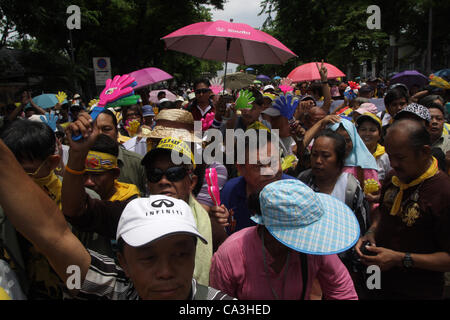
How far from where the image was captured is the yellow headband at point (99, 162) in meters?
2.24

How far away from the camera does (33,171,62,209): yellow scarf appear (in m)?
1.75

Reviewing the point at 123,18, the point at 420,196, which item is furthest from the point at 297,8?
the point at 420,196

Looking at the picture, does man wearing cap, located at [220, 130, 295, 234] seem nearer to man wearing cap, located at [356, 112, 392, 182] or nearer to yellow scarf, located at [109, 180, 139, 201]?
yellow scarf, located at [109, 180, 139, 201]

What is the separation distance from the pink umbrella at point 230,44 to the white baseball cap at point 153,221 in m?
3.38

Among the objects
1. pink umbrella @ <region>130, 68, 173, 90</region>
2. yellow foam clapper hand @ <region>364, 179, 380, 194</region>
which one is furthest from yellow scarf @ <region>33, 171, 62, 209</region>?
pink umbrella @ <region>130, 68, 173, 90</region>

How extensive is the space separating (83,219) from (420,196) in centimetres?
195

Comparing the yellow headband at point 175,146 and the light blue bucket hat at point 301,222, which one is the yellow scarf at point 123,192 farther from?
the light blue bucket hat at point 301,222

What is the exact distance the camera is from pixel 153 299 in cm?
138

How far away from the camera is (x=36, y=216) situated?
4.10 ft

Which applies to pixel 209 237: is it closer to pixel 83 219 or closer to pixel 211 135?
pixel 83 219

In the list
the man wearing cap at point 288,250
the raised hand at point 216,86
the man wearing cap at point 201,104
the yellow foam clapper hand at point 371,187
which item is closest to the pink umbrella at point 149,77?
the raised hand at point 216,86

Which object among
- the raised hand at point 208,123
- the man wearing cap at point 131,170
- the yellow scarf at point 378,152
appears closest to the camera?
the man wearing cap at point 131,170

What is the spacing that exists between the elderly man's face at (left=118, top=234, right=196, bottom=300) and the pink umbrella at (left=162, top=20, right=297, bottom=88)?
11.6ft

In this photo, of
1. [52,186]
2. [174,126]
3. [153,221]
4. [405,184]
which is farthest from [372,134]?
[52,186]
